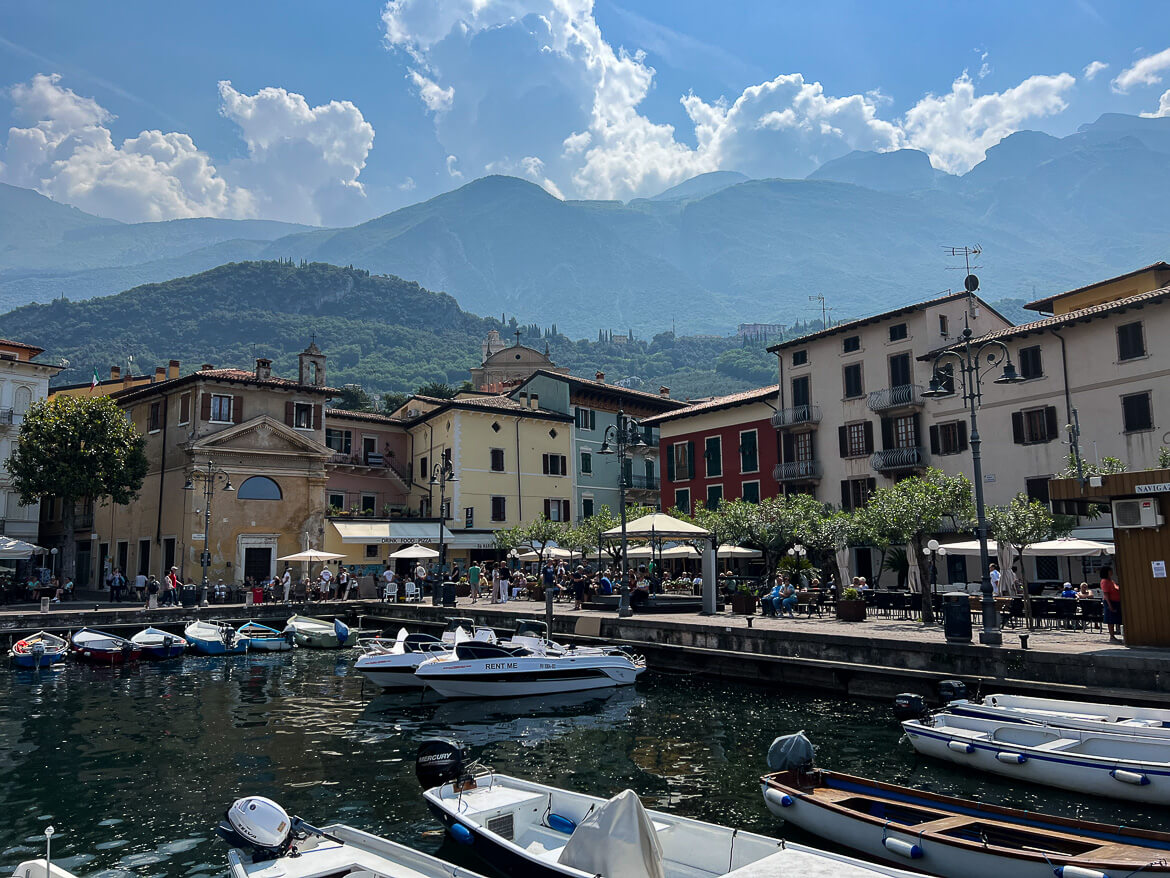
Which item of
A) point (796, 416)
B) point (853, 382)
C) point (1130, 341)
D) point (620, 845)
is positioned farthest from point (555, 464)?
point (620, 845)

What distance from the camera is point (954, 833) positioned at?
9234mm

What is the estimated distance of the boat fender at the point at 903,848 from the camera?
9.15 m

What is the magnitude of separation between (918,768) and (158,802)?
12.1 m

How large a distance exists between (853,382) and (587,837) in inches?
1546

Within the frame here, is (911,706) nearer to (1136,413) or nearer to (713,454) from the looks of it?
(1136,413)

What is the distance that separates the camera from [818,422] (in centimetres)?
4538

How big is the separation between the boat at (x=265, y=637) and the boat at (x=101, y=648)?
4198 mm

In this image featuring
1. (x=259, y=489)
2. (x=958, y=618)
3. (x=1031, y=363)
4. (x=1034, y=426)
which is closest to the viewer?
(x=958, y=618)

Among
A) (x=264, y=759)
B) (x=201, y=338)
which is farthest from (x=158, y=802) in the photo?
(x=201, y=338)

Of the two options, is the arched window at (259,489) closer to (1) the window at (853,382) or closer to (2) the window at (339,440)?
(2) the window at (339,440)

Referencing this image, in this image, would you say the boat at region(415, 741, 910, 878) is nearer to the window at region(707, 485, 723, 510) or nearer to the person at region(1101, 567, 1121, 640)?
the person at region(1101, 567, 1121, 640)

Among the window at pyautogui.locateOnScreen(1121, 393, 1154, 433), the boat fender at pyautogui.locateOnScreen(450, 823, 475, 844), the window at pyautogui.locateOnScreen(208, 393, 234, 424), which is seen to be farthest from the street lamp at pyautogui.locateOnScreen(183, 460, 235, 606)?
the window at pyautogui.locateOnScreen(1121, 393, 1154, 433)

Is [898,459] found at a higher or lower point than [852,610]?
higher

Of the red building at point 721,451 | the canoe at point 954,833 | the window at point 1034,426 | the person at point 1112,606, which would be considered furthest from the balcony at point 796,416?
the canoe at point 954,833
